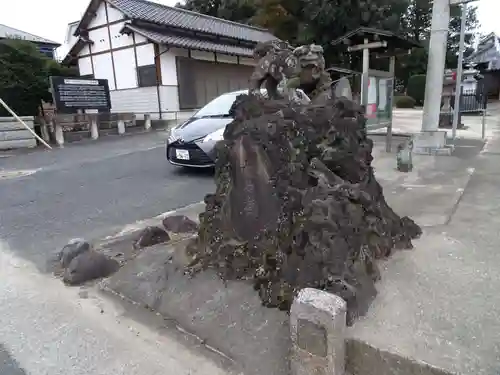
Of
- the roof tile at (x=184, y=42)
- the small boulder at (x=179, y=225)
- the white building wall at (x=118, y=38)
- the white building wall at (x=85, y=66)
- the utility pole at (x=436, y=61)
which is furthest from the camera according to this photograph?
the white building wall at (x=85, y=66)

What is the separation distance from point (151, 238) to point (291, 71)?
75.2 inches

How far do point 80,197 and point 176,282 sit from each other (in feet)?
10.7

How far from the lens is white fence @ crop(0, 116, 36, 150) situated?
9.79 meters

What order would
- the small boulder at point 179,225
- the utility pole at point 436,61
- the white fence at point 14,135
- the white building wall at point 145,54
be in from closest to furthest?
the small boulder at point 179,225 < the utility pole at point 436,61 < the white fence at point 14,135 < the white building wall at point 145,54

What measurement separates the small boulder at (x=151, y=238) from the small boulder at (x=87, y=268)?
324 millimetres

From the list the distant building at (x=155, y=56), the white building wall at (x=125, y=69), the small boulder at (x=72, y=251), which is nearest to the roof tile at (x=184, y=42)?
the distant building at (x=155, y=56)

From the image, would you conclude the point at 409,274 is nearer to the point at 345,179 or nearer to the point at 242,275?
the point at 345,179

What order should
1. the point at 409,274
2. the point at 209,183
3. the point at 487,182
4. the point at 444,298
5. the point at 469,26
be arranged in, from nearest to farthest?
the point at 444,298
the point at 409,274
the point at 487,182
the point at 209,183
the point at 469,26

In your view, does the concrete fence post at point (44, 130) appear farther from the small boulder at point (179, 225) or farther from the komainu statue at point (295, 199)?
the komainu statue at point (295, 199)

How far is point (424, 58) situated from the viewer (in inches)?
1092

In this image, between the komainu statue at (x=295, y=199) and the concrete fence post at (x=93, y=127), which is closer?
the komainu statue at (x=295, y=199)

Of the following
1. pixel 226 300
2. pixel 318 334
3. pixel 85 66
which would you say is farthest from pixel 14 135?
pixel 318 334

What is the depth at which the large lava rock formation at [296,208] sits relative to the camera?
2086 mm

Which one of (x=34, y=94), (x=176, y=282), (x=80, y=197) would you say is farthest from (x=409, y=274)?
(x=34, y=94)
